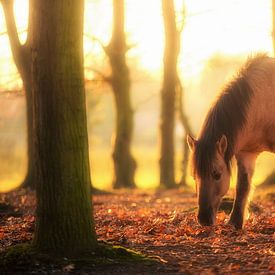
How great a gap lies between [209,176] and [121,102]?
53.2ft

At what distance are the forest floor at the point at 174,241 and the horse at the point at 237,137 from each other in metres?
0.53

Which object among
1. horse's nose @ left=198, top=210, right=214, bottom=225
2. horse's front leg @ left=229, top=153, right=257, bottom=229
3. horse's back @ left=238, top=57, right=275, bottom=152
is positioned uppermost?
horse's back @ left=238, top=57, right=275, bottom=152

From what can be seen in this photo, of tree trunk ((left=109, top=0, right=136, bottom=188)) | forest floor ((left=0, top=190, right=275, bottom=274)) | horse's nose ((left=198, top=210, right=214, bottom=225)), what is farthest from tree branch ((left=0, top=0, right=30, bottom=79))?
horse's nose ((left=198, top=210, right=214, bottom=225))

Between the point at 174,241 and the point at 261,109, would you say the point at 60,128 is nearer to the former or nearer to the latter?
the point at 174,241

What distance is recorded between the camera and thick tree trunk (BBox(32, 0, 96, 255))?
25.0 feet

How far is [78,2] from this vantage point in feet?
25.6

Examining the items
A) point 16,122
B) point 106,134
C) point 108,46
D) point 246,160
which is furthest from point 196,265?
point 106,134

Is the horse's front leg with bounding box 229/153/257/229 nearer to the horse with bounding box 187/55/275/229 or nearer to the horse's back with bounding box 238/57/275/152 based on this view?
the horse with bounding box 187/55/275/229

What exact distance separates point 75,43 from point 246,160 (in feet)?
15.5

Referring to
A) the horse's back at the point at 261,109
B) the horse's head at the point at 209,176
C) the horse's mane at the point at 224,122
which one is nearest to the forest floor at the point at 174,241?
the horse's head at the point at 209,176

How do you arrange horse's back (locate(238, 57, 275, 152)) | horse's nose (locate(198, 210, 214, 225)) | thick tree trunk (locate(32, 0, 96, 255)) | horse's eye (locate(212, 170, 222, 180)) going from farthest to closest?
horse's back (locate(238, 57, 275, 152))
horse's eye (locate(212, 170, 222, 180))
horse's nose (locate(198, 210, 214, 225))
thick tree trunk (locate(32, 0, 96, 255))

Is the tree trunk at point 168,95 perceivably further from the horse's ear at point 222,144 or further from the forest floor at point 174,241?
the horse's ear at point 222,144

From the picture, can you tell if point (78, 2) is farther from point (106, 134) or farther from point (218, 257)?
point (106, 134)

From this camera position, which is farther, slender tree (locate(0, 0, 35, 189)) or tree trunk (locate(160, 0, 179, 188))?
tree trunk (locate(160, 0, 179, 188))
